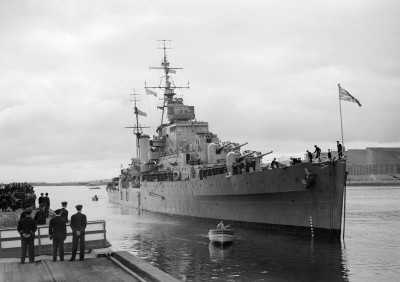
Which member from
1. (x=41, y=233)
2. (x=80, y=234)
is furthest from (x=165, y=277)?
(x=41, y=233)

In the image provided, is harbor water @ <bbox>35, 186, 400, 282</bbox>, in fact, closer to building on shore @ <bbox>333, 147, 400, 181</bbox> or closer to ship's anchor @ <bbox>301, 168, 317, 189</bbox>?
ship's anchor @ <bbox>301, 168, 317, 189</bbox>

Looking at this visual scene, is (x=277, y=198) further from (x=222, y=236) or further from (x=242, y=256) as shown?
(x=242, y=256)

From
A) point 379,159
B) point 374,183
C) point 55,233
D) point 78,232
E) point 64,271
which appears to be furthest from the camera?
point 374,183

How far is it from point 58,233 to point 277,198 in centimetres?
1691

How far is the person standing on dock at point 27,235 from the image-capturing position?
36.0 feet

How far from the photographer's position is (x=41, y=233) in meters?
11.8

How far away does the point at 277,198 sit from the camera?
86.1ft

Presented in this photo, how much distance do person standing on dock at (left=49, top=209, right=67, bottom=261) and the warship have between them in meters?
15.5

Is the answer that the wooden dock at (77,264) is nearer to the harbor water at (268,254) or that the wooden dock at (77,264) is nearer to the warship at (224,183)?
the harbor water at (268,254)

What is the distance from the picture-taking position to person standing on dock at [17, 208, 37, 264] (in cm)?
1096

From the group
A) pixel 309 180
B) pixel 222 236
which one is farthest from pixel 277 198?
pixel 222 236

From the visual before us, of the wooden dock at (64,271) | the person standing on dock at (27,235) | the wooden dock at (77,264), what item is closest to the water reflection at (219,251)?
the wooden dock at (77,264)

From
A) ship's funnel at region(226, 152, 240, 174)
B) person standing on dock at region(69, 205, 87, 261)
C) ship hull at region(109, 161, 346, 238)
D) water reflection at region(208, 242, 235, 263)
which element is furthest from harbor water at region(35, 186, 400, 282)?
person standing on dock at region(69, 205, 87, 261)

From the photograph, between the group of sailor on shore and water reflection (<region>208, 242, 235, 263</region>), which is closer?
the group of sailor on shore
